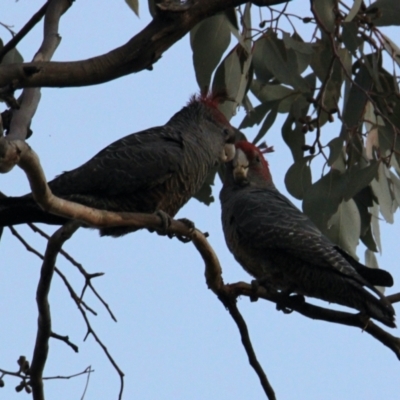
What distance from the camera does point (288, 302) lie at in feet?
9.16

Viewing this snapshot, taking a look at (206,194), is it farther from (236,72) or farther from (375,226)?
(375,226)

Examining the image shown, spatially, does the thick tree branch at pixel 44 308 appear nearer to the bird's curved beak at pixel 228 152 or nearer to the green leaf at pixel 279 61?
the green leaf at pixel 279 61

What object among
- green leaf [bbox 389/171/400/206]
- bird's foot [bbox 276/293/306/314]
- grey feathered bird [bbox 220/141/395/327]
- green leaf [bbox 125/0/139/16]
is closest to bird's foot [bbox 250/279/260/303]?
bird's foot [bbox 276/293/306/314]

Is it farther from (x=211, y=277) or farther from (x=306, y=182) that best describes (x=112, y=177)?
(x=306, y=182)

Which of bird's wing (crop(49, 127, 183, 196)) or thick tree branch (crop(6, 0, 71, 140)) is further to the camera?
bird's wing (crop(49, 127, 183, 196))

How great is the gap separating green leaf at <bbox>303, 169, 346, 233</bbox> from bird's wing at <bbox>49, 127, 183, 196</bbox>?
0.55m

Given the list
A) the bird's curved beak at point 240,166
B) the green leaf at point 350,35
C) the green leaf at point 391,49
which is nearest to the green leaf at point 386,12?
the green leaf at point 350,35

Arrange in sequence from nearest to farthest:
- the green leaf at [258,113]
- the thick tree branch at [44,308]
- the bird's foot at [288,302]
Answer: the thick tree branch at [44,308]
the bird's foot at [288,302]
the green leaf at [258,113]

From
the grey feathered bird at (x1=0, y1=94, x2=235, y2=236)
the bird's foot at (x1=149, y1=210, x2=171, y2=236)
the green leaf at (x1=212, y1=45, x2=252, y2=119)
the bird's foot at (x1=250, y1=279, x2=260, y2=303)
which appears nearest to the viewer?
the bird's foot at (x1=149, y1=210, x2=171, y2=236)

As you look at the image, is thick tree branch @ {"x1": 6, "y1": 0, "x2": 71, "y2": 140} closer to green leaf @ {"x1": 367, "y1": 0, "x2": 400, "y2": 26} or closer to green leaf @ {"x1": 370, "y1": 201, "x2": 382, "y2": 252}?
green leaf @ {"x1": 367, "y1": 0, "x2": 400, "y2": 26}

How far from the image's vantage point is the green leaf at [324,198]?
3.12 metres

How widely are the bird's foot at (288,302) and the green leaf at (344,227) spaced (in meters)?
0.41

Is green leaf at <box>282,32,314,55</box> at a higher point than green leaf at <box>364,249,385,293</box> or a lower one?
higher

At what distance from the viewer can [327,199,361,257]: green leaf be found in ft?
10.8
